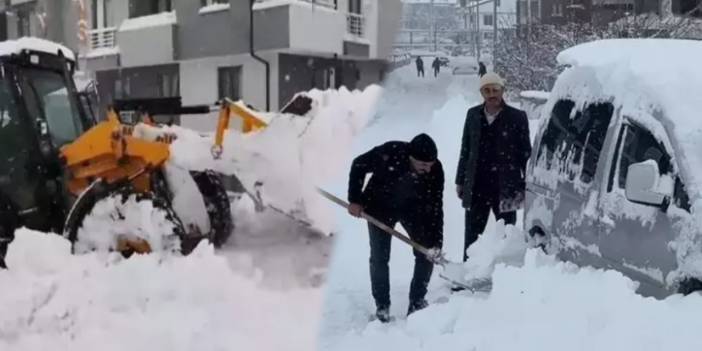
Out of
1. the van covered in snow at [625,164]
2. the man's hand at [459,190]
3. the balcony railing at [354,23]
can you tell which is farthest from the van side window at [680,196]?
the balcony railing at [354,23]

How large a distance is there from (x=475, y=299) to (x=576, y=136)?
51 centimetres

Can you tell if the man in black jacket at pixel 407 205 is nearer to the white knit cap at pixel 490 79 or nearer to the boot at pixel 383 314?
the boot at pixel 383 314

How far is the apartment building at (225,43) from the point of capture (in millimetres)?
1309

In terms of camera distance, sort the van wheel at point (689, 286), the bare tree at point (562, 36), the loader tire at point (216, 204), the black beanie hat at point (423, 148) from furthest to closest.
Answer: the bare tree at point (562, 36) < the black beanie hat at point (423, 148) < the loader tire at point (216, 204) < the van wheel at point (689, 286)

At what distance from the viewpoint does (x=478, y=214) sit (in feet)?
6.98

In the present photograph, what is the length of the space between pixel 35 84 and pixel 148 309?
540 millimetres

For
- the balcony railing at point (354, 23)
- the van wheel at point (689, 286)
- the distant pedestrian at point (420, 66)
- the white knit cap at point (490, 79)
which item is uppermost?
the balcony railing at point (354, 23)

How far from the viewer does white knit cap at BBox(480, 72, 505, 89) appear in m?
1.81

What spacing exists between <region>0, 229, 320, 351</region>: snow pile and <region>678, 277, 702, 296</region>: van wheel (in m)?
0.62

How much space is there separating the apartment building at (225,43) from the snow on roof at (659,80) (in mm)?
614

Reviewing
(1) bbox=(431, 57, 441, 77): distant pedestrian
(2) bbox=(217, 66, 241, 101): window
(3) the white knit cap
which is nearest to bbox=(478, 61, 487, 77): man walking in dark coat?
(3) the white knit cap

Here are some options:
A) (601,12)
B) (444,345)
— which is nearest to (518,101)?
(601,12)

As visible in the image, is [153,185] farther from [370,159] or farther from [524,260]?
[524,260]

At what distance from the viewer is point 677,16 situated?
2.12 metres
